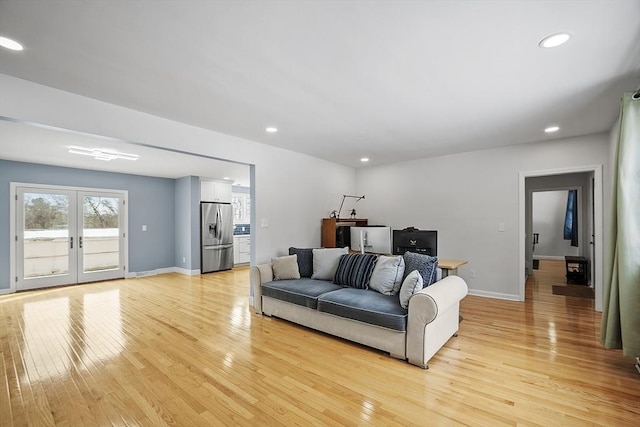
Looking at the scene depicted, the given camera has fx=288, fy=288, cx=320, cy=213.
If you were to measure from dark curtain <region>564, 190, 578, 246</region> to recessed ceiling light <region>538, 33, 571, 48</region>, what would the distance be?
8.19 meters

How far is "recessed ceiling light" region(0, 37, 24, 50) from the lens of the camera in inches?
74.6

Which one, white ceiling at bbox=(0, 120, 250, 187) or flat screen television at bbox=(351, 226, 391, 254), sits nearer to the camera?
white ceiling at bbox=(0, 120, 250, 187)

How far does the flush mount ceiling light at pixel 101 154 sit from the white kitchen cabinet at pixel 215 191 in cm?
214

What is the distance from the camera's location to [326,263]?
4.02 metres

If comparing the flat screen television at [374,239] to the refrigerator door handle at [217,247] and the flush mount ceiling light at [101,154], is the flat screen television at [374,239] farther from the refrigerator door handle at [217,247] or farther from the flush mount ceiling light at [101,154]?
the refrigerator door handle at [217,247]

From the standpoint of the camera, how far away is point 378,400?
2.04 m

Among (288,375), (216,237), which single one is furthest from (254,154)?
(216,237)

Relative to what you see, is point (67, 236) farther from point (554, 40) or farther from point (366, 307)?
point (554, 40)

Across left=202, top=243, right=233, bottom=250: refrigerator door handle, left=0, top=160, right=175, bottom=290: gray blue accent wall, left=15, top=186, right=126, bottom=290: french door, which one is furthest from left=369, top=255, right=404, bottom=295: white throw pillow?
left=15, top=186, right=126, bottom=290: french door

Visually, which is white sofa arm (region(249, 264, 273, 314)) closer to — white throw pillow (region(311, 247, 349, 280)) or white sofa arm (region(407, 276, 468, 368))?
white throw pillow (region(311, 247, 349, 280))

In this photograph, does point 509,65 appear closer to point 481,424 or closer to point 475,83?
point 475,83

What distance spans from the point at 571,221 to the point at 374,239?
751 centimetres

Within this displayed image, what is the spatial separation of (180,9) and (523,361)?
3713 mm

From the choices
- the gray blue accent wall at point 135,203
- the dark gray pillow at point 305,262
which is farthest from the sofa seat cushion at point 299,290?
the gray blue accent wall at point 135,203
